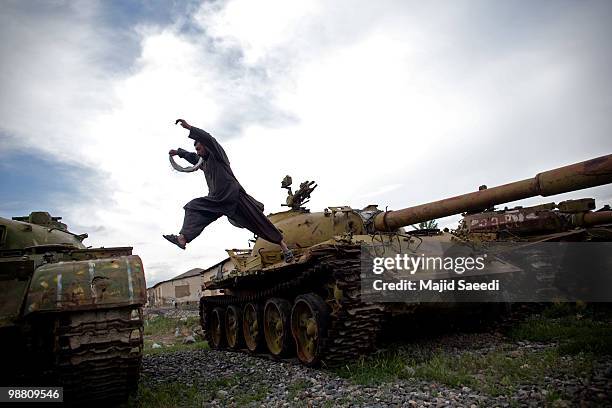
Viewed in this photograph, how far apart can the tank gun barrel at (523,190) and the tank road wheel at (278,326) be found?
7.85ft

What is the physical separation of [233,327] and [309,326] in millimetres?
4084

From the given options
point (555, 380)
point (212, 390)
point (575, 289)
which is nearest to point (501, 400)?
point (555, 380)

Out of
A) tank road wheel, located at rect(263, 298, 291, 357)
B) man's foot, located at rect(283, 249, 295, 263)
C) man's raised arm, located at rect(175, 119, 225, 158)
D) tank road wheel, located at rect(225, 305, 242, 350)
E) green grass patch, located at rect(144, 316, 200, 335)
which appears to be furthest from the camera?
green grass patch, located at rect(144, 316, 200, 335)

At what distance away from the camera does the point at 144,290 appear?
4840mm

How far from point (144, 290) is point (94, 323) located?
529 millimetres

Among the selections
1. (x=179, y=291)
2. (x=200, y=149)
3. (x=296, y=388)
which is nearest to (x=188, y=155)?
(x=200, y=149)

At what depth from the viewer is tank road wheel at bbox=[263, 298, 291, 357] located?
8.20 metres

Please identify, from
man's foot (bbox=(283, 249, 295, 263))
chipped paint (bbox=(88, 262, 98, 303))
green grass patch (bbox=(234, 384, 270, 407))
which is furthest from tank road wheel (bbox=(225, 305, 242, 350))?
chipped paint (bbox=(88, 262, 98, 303))

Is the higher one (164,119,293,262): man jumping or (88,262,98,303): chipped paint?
(164,119,293,262): man jumping

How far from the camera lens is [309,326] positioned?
7.34 metres

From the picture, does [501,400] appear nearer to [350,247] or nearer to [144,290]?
[350,247]

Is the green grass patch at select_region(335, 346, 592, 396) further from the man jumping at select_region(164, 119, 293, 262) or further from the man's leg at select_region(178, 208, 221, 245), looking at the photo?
the man's leg at select_region(178, 208, 221, 245)

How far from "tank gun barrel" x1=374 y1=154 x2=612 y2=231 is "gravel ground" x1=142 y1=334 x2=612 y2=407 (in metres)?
1.90

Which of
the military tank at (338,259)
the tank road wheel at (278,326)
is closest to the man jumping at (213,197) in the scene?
the military tank at (338,259)
